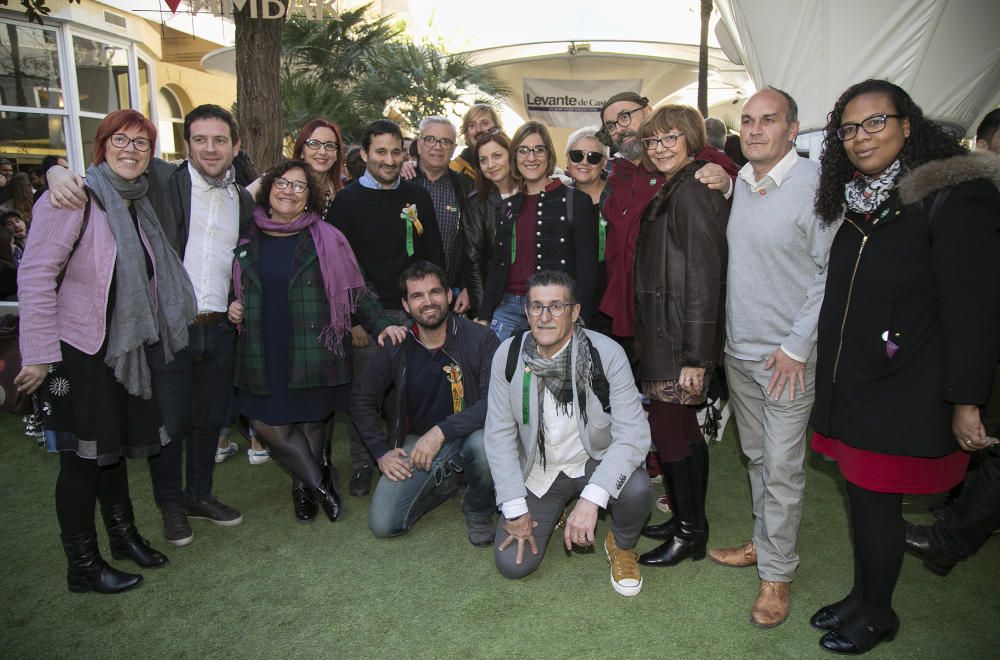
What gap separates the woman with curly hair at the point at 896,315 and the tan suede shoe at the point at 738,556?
2.11ft

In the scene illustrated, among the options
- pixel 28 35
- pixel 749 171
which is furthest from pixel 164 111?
pixel 749 171

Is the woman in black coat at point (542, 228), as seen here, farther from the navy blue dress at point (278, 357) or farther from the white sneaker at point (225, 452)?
the white sneaker at point (225, 452)

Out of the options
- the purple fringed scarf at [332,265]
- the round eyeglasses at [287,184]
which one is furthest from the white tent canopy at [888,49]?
the round eyeglasses at [287,184]

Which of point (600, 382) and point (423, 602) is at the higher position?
point (600, 382)

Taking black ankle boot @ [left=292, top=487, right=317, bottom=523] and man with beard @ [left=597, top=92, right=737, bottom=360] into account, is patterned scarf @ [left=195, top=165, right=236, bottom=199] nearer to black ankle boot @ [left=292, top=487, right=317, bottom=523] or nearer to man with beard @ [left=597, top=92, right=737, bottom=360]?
black ankle boot @ [left=292, top=487, right=317, bottom=523]

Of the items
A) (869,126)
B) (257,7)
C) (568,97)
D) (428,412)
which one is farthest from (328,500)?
(568,97)

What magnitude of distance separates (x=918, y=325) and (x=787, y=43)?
5526mm

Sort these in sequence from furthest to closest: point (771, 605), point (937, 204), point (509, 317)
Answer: point (509, 317)
point (771, 605)
point (937, 204)

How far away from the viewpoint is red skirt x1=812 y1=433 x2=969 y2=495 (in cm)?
231

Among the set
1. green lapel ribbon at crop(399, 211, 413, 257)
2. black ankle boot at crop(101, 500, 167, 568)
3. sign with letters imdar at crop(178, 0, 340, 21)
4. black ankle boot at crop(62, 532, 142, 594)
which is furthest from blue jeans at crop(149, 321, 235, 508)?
sign with letters imdar at crop(178, 0, 340, 21)

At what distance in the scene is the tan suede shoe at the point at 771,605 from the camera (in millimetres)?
2752

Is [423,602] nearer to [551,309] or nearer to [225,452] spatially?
[551,309]

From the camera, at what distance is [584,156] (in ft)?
12.1

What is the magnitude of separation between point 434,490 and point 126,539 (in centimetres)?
147
